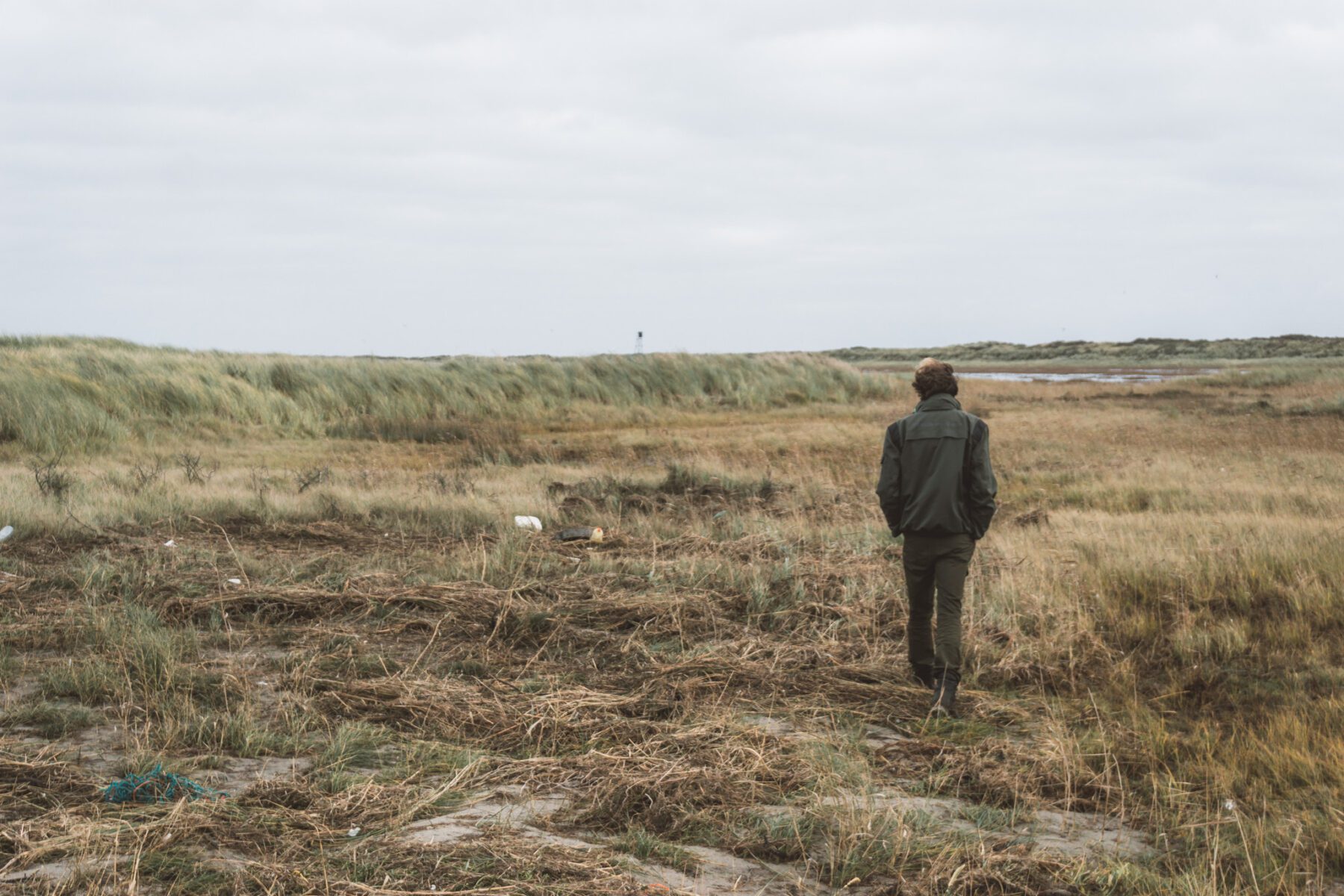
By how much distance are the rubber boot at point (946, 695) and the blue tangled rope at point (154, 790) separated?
11.6ft

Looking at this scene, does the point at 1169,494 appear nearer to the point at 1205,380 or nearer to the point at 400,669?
the point at 400,669

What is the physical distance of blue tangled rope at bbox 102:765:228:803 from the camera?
4.12 m

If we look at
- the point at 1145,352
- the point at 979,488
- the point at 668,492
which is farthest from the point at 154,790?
the point at 1145,352

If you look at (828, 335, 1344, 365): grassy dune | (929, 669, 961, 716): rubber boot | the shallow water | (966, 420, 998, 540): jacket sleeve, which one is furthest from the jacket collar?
(828, 335, 1344, 365): grassy dune

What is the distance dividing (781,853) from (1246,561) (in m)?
6.39

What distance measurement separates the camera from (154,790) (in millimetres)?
4172

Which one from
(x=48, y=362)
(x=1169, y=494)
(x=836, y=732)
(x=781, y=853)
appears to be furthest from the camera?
(x=48, y=362)

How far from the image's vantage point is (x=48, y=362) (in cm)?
2088

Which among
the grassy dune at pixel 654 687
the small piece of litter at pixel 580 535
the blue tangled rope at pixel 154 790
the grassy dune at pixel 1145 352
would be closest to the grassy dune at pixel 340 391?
the grassy dune at pixel 654 687

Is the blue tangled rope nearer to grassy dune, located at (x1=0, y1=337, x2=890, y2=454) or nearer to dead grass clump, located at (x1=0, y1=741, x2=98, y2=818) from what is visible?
dead grass clump, located at (x1=0, y1=741, x2=98, y2=818)

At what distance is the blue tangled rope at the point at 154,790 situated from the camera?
162 inches

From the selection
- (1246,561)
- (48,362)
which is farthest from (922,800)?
(48,362)

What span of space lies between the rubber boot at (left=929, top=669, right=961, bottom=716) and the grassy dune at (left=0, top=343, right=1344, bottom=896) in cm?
10

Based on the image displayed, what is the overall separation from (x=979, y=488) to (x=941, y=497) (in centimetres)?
22
